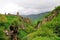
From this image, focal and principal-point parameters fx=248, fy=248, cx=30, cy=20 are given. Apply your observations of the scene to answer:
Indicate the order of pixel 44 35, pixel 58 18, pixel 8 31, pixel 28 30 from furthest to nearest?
pixel 28 30 < pixel 8 31 < pixel 58 18 < pixel 44 35

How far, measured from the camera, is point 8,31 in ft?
447

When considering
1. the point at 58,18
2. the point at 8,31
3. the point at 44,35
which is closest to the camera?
the point at 44,35

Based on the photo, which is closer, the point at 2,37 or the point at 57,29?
the point at 2,37

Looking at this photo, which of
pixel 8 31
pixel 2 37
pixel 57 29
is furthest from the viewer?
pixel 8 31

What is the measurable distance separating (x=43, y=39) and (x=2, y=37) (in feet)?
49.2

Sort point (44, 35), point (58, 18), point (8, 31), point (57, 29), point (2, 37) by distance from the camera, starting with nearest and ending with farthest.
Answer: point (2, 37), point (44, 35), point (57, 29), point (58, 18), point (8, 31)

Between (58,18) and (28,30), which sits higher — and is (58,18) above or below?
above

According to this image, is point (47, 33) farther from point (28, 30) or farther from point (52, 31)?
point (28, 30)

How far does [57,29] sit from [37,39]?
70.2 feet

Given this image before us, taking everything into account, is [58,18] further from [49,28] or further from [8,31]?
[8,31]

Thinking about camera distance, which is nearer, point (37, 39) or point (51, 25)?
point (37, 39)

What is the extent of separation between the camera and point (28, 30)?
178125 mm

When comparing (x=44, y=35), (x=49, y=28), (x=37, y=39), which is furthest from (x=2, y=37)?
(x=49, y=28)

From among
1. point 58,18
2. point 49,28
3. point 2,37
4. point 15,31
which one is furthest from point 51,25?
point 2,37
